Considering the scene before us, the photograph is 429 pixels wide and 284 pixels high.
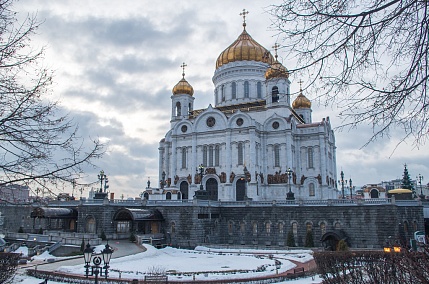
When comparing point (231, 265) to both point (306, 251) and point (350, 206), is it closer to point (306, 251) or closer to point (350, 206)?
point (306, 251)

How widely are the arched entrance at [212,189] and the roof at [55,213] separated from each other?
16.6m

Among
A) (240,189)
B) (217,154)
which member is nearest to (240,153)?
(217,154)

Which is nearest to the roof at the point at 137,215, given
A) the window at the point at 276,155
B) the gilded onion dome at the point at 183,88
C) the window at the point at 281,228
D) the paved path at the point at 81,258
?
the paved path at the point at 81,258

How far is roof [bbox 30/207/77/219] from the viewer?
139 ft

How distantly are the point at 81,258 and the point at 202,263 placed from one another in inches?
366

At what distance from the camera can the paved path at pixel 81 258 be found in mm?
26575

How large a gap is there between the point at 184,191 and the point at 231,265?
26940 mm

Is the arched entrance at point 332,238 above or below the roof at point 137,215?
below

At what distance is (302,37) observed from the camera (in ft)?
21.2

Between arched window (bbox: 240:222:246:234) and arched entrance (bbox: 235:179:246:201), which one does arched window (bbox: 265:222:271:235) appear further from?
arched entrance (bbox: 235:179:246:201)

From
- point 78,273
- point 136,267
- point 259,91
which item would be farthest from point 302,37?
point 259,91

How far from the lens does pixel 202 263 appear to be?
2864 centimetres

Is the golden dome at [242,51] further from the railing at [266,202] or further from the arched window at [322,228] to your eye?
the arched window at [322,228]

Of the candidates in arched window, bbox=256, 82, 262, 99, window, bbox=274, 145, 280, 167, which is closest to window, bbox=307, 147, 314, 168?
window, bbox=274, 145, 280, 167
